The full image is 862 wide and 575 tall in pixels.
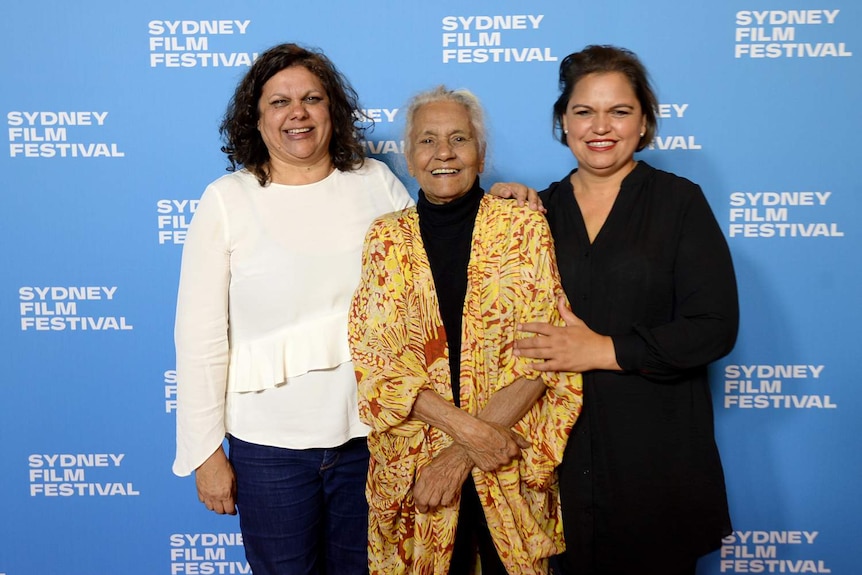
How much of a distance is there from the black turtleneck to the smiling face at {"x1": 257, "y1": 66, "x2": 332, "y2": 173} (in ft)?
1.04

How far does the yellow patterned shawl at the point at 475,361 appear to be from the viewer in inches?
55.8

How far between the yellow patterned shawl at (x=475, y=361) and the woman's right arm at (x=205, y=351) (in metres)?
0.32

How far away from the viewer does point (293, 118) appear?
1604 millimetres

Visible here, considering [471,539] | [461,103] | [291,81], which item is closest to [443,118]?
[461,103]

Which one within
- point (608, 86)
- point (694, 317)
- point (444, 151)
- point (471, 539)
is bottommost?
point (471, 539)

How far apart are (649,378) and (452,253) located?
442mm

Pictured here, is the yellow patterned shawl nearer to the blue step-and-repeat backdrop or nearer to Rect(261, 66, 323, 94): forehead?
Rect(261, 66, 323, 94): forehead

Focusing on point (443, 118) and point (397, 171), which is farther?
point (397, 171)

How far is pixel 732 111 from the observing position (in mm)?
2131

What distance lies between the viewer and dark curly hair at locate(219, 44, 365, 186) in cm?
163

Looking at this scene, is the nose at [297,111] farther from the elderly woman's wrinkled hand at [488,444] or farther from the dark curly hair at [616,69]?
the elderly woman's wrinkled hand at [488,444]

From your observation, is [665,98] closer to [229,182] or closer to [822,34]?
[822,34]

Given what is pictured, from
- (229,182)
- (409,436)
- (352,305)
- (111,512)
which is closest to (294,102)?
(229,182)

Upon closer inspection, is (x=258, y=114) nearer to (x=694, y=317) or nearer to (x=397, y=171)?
(x=397, y=171)
